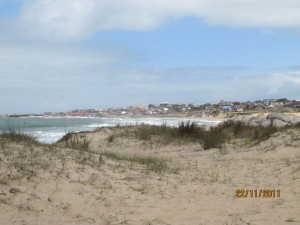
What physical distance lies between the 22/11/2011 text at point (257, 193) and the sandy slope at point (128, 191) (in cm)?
Answer: 10

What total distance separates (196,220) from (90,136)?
13.6 meters

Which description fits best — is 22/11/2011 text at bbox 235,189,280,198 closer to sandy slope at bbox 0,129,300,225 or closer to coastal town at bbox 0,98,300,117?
sandy slope at bbox 0,129,300,225

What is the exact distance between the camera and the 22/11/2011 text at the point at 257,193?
5949 mm

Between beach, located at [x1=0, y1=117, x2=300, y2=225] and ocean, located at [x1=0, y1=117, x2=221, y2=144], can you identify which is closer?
beach, located at [x1=0, y1=117, x2=300, y2=225]

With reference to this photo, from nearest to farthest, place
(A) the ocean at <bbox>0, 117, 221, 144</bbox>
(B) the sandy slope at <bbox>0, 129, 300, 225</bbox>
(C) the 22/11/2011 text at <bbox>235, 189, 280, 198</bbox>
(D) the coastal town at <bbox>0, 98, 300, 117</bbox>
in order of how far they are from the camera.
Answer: (B) the sandy slope at <bbox>0, 129, 300, 225</bbox> → (C) the 22/11/2011 text at <bbox>235, 189, 280, 198</bbox> → (A) the ocean at <bbox>0, 117, 221, 144</bbox> → (D) the coastal town at <bbox>0, 98, 300, 117</bbox>

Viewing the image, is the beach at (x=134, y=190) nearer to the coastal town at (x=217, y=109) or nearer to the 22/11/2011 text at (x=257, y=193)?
the 22/11/2011 text at (x=257, y=193)

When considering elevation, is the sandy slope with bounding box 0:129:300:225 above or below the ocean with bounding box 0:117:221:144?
above

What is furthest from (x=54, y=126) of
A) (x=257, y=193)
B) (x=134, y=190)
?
(x=257, y=193)

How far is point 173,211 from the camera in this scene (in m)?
5.36

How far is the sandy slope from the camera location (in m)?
5.02

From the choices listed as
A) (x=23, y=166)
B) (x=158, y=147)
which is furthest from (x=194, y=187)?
(x=158, y=147)

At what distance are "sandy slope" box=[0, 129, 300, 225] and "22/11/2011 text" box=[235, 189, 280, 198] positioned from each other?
0.10 meters

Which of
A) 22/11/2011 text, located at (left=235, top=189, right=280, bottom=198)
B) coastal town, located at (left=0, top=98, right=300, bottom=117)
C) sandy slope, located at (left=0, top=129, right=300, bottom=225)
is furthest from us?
coastal town, located at (left=0, top=98, right=300, bottom=117)

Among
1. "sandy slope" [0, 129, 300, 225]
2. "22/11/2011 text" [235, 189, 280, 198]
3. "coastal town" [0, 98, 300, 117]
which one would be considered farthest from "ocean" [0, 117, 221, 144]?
"coastal town" [0, 98, 300, 117]
